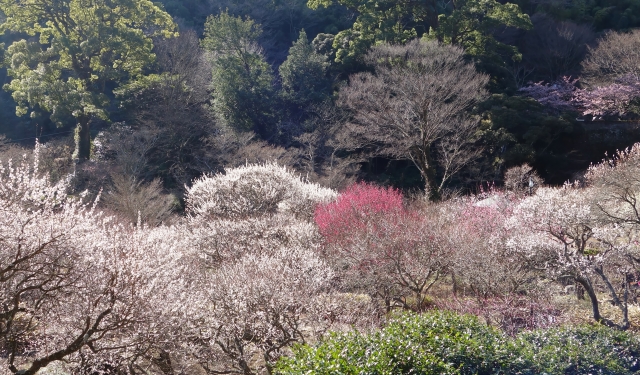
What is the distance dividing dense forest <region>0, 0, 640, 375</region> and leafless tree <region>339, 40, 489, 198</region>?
0.36 feet

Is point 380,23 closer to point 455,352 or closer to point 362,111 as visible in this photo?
point 362,111

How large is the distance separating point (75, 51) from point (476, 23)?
17.3 metres

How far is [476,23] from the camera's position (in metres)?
23.8

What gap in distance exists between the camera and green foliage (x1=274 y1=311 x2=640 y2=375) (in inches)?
190

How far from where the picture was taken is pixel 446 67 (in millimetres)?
19781

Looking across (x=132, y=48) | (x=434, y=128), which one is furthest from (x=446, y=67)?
(x=132, y=48)

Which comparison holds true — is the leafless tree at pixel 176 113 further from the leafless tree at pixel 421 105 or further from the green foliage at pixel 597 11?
the green foliage at pixel 597 11

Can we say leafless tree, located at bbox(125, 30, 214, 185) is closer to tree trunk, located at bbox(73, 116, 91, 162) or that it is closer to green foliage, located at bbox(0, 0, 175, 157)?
green foliage, located at bbox(0, 0, 175, 157)

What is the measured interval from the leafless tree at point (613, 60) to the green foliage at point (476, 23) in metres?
3.51

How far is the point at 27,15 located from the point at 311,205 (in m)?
17.5

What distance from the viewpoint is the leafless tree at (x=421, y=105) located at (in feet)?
60.7

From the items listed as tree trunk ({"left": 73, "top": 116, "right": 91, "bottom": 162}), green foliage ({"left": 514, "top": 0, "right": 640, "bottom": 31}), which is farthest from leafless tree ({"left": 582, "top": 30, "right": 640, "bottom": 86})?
tree trunk ({"left": 73, "top": 116, "right": 91, "bottom": 162})

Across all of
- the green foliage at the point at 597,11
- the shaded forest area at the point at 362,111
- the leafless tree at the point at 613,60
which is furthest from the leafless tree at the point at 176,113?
the green foliage at the point at 597,11

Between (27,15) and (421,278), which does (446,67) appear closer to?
(421,278)
